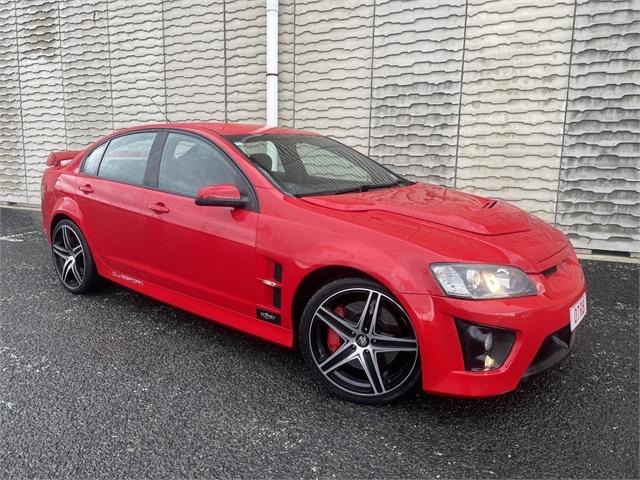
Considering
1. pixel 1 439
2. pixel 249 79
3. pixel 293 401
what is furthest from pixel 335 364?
pixel 249 79

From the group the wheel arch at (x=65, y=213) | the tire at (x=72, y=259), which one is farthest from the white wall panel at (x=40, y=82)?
the tire at (x=72, y=259)

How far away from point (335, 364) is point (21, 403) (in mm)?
1602

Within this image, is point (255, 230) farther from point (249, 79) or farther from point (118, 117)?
point (118, 117)

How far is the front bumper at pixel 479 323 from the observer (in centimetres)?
217

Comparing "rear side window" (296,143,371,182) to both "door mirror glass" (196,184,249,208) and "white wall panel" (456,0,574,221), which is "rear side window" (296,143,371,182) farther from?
"white wall panel" (456,0,574,221)

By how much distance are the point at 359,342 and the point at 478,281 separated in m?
0.66

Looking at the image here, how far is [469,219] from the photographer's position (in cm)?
268

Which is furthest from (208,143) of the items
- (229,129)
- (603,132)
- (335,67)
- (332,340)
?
(603,132)

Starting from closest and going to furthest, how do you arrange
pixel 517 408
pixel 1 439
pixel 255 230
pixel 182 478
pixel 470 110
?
1. pixel 182 478
2. pixel 1 439
3. pixel 517 408
4. pixel 255 230
5. pixel 470 110

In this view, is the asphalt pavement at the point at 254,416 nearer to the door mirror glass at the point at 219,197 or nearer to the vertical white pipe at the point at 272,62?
the door mirror glass at the point at 219,197

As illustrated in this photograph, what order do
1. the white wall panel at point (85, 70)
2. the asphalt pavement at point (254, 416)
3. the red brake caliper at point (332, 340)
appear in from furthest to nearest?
the white wall panel at point (85, 70), the red brake caliper at point (332, 340), the asphalt pavement at point (254, 416)

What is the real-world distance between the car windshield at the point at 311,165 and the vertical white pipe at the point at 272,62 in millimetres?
3392

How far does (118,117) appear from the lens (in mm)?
8805

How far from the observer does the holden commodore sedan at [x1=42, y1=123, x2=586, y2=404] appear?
2221 millimetres
